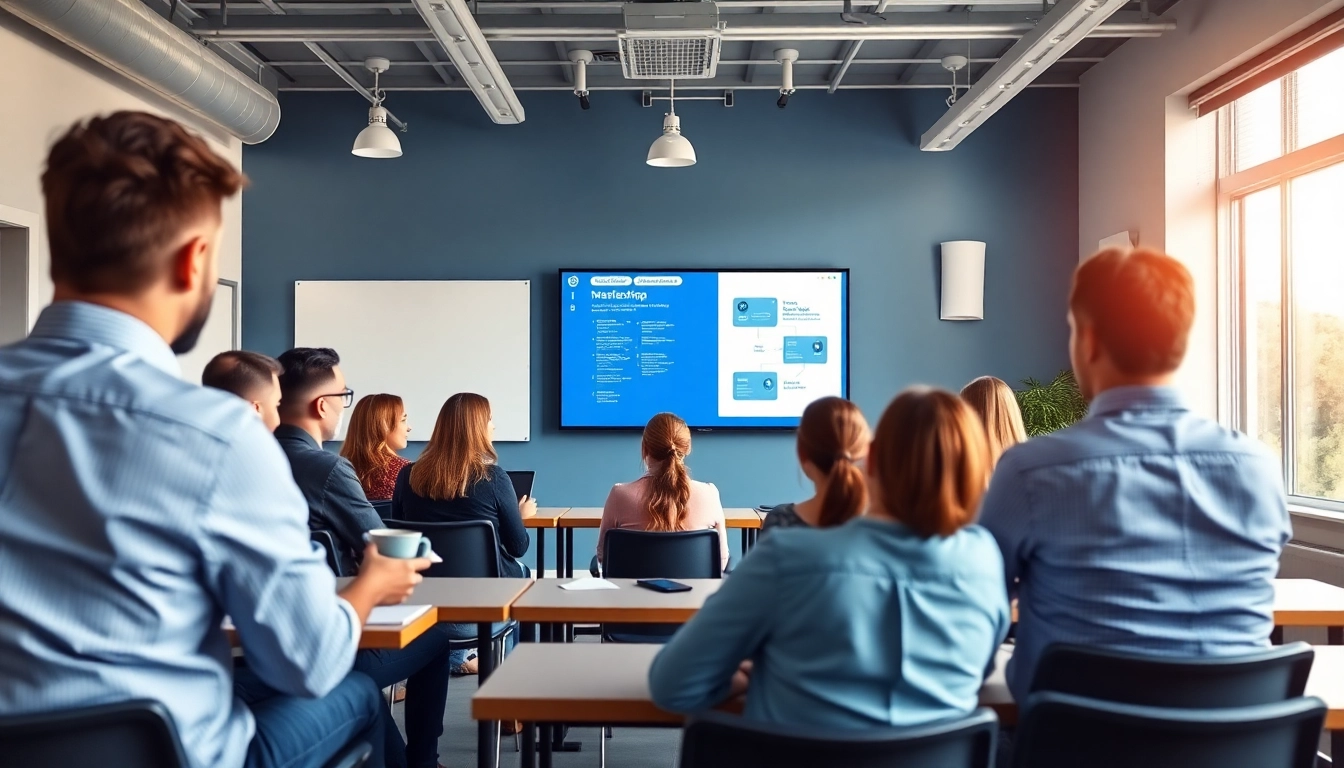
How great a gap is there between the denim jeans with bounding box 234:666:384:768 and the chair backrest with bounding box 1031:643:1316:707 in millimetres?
1163

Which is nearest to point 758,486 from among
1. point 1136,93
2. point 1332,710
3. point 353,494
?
point 1136,93

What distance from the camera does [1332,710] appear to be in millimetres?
1585

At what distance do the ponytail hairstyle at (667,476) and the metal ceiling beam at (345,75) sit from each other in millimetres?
3495

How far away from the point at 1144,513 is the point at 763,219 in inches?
209

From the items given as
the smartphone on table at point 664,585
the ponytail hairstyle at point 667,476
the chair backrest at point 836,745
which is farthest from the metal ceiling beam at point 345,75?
the chair backrest at point 836,745

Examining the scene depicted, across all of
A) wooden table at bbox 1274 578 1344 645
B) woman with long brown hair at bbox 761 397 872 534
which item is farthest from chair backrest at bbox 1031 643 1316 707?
wooden table at bbox 1274 578 1344 645

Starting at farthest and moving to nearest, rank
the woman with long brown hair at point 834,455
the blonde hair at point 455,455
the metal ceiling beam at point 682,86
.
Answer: the metal ceiling beam at point 682,86
the blonde hair at point 455,455
the woman with long brown hair at point 834,455

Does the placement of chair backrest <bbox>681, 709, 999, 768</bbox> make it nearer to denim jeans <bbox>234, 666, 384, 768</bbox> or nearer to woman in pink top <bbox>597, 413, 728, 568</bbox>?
denim jeans <bbox>234, 666, 384, 768</bbox>

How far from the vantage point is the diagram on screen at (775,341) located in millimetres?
6578

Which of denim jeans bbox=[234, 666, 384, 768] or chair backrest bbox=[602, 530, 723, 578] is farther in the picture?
chair backrest bbox=[602, 530, 723, 578]

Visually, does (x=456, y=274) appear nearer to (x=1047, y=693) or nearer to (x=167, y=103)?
(x=167, y=103)

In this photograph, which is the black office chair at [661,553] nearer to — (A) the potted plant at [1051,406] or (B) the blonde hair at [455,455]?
(B) the blonde hair at [455,455]

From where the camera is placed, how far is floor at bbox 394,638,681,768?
3393 millimetres

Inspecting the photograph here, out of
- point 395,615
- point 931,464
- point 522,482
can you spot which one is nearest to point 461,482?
point 395,615
